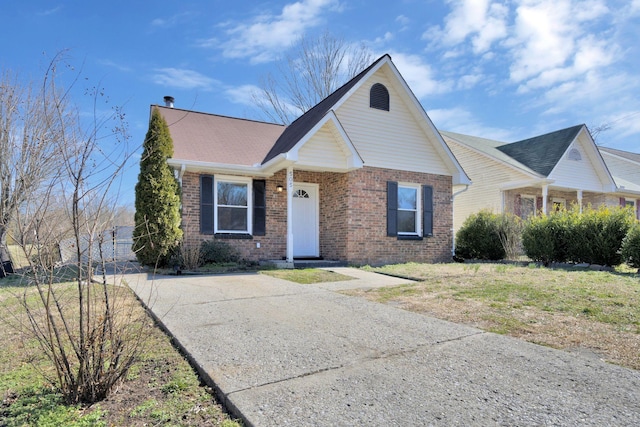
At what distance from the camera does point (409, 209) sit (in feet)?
41.1

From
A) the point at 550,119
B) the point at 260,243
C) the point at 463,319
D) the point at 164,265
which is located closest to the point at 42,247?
the point at 463,319

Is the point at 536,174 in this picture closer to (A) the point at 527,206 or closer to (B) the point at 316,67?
(A) the point at 527,206

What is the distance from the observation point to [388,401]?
8.20 feet

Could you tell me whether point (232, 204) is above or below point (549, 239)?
above

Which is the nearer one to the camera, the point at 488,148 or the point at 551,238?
the point at 551,238

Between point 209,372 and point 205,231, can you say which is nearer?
point 209,372

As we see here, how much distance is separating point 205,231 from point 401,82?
759cm

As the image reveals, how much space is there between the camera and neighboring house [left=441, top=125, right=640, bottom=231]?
16.8 metres

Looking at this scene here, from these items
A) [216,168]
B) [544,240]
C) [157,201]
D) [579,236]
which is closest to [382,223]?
[544,240]

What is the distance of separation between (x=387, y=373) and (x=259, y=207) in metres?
8.80

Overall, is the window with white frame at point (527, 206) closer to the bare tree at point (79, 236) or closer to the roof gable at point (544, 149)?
the roof gable at point (544, 149)

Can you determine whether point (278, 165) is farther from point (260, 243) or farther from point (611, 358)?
point (611, 358)

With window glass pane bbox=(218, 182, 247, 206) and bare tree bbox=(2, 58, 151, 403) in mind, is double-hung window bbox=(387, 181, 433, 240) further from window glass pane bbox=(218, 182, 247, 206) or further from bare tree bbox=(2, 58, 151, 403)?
bare tree bbox=(2, 58, 151, 403)

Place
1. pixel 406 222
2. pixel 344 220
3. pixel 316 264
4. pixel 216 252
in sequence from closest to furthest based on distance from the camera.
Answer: pixel 216 252
pixel 316 264
pixel 344 220
pixel 406 222
